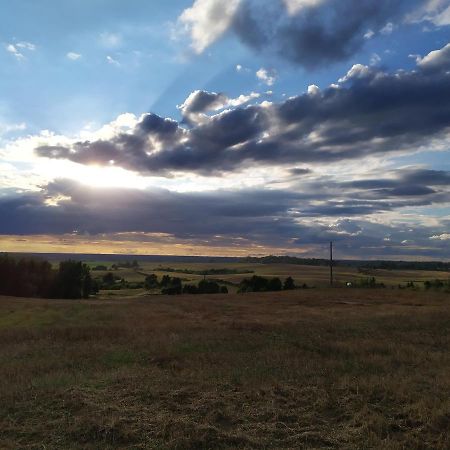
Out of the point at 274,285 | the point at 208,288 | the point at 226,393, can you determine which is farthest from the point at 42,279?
the point at 226,393

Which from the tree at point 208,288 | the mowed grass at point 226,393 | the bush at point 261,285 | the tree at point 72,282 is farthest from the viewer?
the tree at point 72,282

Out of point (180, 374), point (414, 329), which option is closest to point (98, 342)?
point (180, 374)

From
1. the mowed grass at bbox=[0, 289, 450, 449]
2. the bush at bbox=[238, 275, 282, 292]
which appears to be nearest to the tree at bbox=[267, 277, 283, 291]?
the bush at bbox=[238, 275, 282, 292]

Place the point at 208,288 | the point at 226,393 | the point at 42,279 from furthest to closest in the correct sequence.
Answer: the point at 208,288
the point at 42,279
the point at 226,393

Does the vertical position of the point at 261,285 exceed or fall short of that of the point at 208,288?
it exceeds it

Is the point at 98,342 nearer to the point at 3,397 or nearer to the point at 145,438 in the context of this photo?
the point at 3,397

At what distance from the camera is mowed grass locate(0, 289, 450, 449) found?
27.3 feet

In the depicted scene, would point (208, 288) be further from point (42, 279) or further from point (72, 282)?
point (42, 279)

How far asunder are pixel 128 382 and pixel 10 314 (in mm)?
37070

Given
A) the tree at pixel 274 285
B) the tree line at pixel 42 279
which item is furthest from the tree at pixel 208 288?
the tree line at pixel 42 279

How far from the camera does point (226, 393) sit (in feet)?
37.0

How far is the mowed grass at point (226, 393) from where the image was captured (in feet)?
27.3

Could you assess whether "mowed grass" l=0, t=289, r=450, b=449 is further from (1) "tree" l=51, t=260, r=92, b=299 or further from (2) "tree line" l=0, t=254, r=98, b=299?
(1) "tree" l=51, t=260, r=92, b=299

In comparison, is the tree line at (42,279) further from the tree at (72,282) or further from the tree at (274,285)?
the tree at (274,285)
